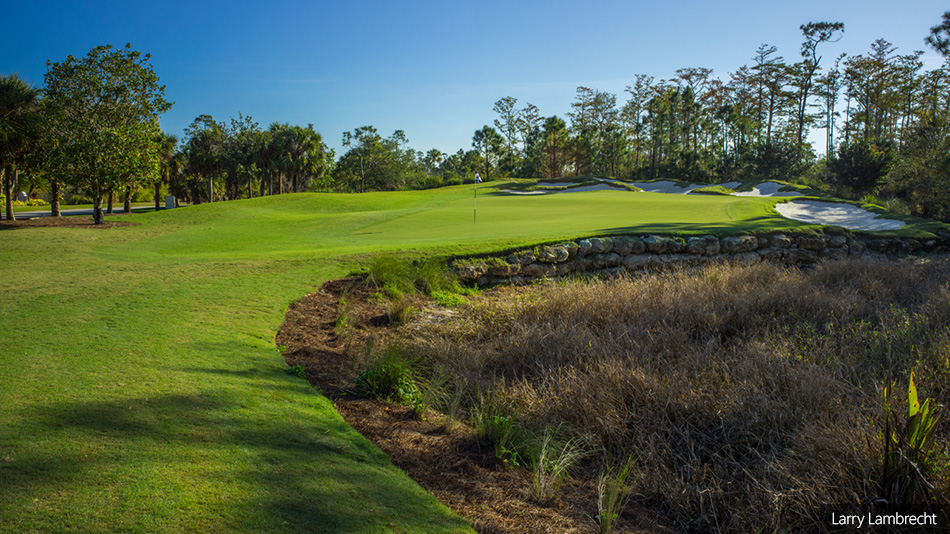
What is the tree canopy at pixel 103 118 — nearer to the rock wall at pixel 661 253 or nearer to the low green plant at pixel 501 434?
the rock wall at pixel 661 253

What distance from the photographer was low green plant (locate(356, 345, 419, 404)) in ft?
15.7

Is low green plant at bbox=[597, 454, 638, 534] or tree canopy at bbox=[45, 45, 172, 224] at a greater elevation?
tree canopy at bbox=[45, 45, 172, 224]

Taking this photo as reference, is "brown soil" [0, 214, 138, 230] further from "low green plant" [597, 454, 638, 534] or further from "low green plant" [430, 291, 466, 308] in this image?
"low green plant" [597, 454, 638, 534]

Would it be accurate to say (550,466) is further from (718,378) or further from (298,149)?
(298,149)

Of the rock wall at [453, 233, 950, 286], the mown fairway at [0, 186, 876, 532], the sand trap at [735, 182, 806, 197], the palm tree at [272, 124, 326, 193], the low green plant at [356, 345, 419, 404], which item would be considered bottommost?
the low green plant at [356, 345, 419, 404]

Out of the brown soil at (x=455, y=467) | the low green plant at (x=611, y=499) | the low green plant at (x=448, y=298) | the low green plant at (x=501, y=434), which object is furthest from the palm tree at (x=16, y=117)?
the low green plant at (x=611, y=499)

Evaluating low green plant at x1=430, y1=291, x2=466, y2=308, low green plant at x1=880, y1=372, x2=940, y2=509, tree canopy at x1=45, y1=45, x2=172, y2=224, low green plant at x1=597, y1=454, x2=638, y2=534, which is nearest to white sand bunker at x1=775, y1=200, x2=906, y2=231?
low green plant at x1=430, y1=291, x2=466, y2=308

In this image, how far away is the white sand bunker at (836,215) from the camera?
1658 cm

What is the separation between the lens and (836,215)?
1989cm

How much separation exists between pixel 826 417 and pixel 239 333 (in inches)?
229

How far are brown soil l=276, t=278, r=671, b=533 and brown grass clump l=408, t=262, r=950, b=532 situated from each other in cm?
42

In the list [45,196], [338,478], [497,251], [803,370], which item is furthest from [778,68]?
[45,196]

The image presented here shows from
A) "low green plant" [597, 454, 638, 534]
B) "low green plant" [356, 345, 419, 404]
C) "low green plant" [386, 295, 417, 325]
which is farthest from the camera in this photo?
"low green plant" [386, 295, 417, 325]

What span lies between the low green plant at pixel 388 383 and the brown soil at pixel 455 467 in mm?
126
